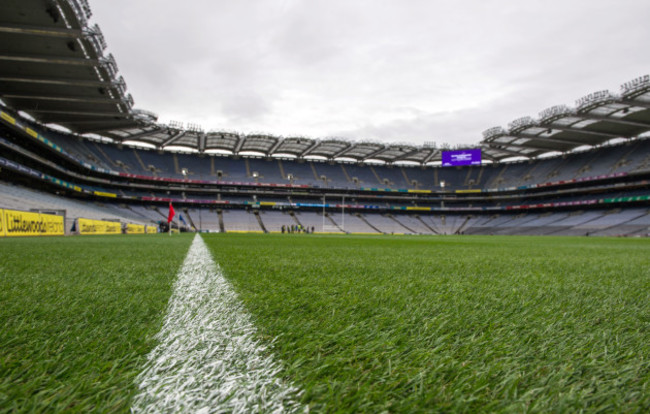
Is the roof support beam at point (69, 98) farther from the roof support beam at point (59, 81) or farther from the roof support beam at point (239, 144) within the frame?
the roof support beam at point (239, 144)

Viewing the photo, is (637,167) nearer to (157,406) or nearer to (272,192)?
(272,192)

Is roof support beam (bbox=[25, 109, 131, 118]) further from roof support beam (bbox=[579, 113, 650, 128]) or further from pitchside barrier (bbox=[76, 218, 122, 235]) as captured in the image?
roof support beam (bbox=[579, 113, 650, 128])

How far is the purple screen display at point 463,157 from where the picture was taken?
151 feet

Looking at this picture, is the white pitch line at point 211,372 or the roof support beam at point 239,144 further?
the roof support beam at point 239,144

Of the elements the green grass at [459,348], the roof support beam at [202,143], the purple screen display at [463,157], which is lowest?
the green grass at [459,348]

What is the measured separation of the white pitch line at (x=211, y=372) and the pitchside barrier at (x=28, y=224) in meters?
13.7

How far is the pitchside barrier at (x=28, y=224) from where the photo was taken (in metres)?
11.1

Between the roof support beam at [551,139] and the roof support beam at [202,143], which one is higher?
the roof support beam at [202,143]

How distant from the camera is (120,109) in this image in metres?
29.7

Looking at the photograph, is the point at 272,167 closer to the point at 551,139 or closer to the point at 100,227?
the point at 100,227

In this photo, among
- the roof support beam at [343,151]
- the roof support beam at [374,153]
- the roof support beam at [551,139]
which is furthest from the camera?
the roof support beam at [374,153]

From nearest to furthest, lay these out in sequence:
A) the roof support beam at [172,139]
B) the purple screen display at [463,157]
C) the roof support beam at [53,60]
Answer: the roof support beam at [53,60]
the roof support beam at [172,139]
the purple screen display at [463,157]

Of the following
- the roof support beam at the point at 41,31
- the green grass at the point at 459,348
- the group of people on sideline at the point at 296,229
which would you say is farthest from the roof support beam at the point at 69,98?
the green grass at the point at 459,348

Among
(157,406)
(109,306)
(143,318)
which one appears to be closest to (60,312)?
(109,306)
